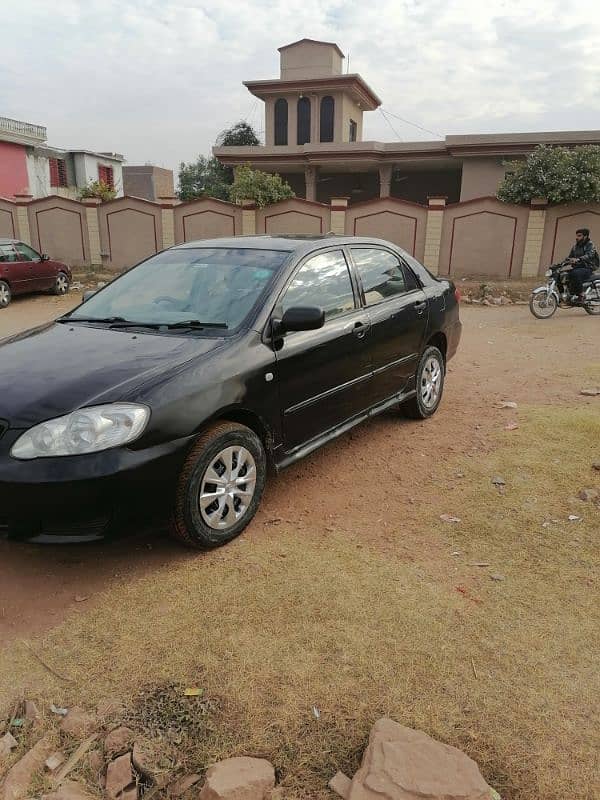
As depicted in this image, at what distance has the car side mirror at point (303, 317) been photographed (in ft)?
11.5

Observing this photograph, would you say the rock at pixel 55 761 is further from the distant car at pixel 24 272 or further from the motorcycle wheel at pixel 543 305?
the distant car at pixel 24 272

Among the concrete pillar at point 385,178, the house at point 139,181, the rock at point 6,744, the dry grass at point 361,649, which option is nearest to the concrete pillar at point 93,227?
the concrete pillar at point 385,178

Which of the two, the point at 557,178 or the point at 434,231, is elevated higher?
the point at 557,178

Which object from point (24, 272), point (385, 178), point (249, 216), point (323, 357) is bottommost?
point (24, 272)

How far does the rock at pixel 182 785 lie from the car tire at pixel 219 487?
1.29 meters

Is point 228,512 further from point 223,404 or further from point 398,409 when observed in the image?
point 398,409

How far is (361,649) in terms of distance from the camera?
2588 mm

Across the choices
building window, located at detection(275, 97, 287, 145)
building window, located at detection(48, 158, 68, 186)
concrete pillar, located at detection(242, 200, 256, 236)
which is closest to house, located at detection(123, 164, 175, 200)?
building window, located at detection(48, 158, 68, 186)

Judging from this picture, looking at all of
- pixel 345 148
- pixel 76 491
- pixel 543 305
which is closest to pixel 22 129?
pixel 345 148

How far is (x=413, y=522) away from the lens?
3.73 meters

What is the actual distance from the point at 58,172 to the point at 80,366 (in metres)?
39.5

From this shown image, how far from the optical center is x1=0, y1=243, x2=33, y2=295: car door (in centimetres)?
1392

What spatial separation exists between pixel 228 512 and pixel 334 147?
936 inches

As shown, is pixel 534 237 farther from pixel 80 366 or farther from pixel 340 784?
pixel 340 784
